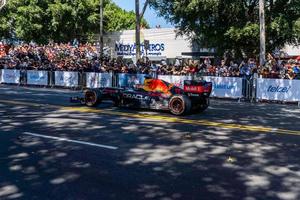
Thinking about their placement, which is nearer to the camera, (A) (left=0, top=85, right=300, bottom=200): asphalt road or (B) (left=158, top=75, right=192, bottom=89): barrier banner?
(A) (left=0, top=85, right=300, bottom=200): asphalt road

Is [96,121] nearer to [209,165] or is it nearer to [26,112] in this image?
[26,112]

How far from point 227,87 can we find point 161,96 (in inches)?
307

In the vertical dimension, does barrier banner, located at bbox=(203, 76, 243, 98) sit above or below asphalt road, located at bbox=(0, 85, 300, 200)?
above

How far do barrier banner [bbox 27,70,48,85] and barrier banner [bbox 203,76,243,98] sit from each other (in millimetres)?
11419

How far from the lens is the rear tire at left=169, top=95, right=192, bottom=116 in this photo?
14.4 metres

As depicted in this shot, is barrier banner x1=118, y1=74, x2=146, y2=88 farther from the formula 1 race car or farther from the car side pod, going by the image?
the formula 1 race car

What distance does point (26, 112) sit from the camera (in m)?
14.7

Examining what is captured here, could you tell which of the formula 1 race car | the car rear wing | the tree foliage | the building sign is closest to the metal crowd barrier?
the formula 1 race car

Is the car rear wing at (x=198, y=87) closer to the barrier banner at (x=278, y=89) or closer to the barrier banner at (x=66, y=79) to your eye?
the barrier banner at (x=278, y=89)

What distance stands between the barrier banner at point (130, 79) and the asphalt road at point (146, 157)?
37.0ft

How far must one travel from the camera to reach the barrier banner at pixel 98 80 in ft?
88.6

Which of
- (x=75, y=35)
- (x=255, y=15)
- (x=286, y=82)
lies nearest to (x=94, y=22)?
(x=75, y=35)

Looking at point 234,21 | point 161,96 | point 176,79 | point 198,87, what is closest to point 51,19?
point 234,21

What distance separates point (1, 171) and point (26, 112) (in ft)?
23.5
